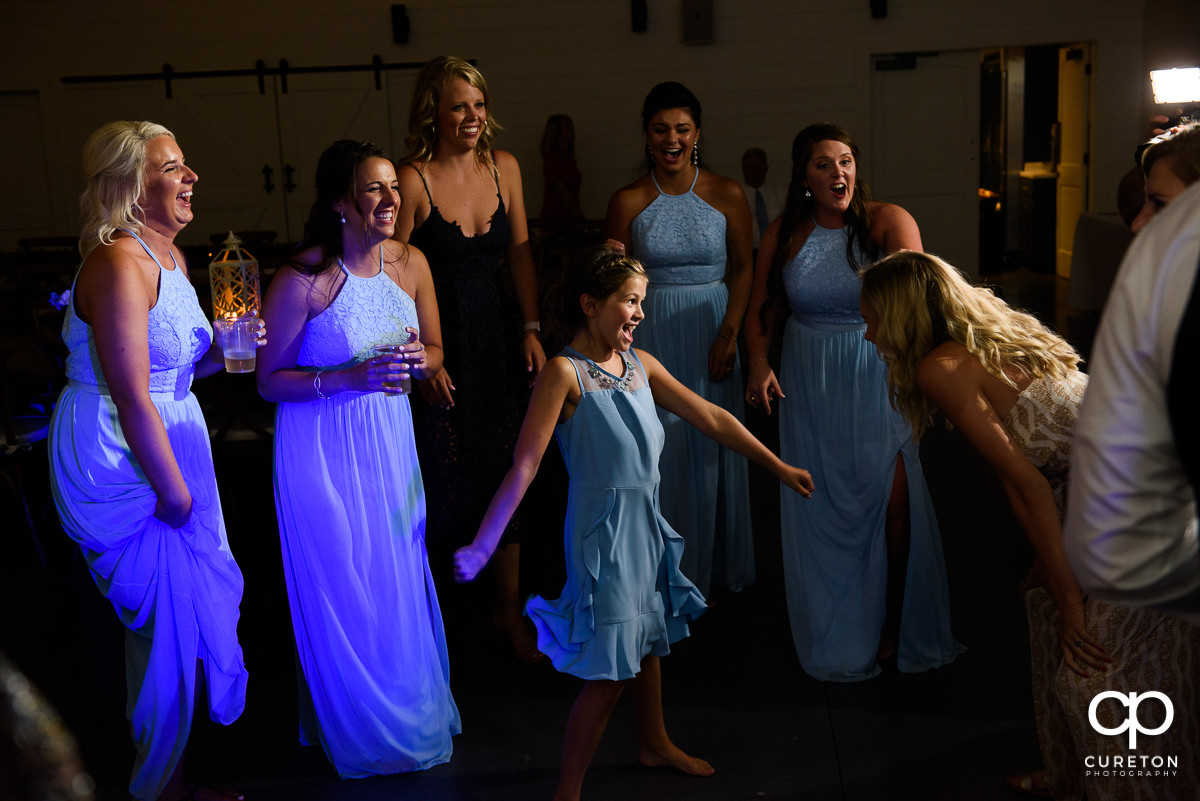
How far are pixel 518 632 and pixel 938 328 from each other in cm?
172

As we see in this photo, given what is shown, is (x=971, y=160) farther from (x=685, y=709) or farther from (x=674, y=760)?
(x=674, y=760)

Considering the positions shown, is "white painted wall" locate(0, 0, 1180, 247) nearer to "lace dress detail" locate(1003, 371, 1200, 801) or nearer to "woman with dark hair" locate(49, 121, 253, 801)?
"woman with dark hair" locate(49, 121, 253, 801)

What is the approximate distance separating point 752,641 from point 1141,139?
857 centimetres

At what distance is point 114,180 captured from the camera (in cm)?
237

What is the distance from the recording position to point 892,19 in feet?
33.6

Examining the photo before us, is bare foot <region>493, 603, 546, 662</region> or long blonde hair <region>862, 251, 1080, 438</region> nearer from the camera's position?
long blonde hair <region>862, 251, 1080, 438</region>

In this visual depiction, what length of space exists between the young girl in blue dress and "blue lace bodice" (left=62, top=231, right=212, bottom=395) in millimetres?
785

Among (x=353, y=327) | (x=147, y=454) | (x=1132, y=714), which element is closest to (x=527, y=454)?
(x=353, y=327)

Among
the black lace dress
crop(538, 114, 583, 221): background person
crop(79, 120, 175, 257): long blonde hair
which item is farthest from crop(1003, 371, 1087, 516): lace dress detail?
crop(538, 114, 583, 221): background person

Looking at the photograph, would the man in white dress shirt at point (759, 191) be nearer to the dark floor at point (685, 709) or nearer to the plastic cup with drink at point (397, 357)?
the dark floor at point (685, 709)

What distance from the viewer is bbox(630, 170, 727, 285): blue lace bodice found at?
3.57 meters

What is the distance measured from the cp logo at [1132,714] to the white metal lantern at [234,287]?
190 cm

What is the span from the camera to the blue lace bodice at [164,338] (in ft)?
7.91

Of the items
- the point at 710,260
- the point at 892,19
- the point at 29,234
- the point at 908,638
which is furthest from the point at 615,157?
the point at 908,638
